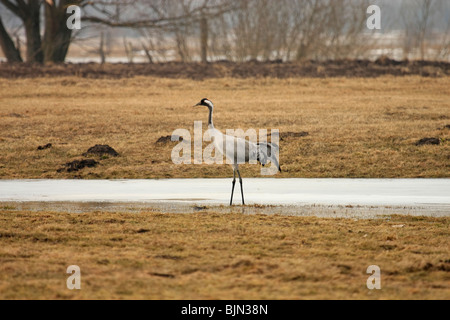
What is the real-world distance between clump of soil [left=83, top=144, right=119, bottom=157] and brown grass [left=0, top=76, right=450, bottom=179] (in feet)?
0.89

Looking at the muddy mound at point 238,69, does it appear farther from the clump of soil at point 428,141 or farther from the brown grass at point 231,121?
the clump of soil at point 428,141

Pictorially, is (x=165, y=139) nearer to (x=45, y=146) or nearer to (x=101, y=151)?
(x=101, y=151)

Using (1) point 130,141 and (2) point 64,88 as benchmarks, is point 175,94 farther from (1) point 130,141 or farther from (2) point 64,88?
(1) point 130,141

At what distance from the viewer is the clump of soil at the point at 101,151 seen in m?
14.7

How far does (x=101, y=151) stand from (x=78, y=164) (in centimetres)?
98

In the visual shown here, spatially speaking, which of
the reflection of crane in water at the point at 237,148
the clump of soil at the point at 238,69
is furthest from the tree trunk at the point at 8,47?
the reflection of crane in water at the point at 237,148

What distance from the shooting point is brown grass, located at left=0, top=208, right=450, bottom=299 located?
6.10 metres

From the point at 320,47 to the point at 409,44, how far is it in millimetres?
6796

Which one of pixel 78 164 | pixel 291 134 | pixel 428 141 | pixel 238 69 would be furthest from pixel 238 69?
pixel 78 164

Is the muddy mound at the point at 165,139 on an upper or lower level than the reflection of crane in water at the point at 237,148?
lower

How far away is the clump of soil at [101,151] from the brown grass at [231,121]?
27 cm

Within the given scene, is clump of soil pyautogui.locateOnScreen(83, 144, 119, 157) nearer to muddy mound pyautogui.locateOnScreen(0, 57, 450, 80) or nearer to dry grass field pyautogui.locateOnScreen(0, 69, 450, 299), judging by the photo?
dry grass field pyautogui.locateOnScreen(0, 69, 450, 299)

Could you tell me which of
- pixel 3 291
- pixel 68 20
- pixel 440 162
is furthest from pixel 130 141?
pixel 68 20

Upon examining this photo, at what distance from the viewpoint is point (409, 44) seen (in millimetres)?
37688
